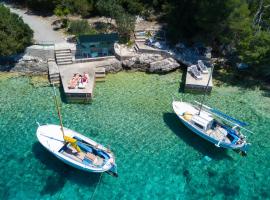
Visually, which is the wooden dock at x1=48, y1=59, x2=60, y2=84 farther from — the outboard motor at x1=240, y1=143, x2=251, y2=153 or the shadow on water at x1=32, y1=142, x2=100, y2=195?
the outboard motor at x1=240, y1=143, x2=251, y2=153

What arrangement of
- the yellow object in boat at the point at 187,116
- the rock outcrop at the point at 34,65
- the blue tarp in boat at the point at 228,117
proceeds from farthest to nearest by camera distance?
the rock outcrop at the point at 34,65 < the yellow object in boat at the point at 187,116 < the blue tarp in boat at the point at 228,117

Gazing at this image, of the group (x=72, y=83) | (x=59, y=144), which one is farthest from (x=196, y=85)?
(x=59, y=144)

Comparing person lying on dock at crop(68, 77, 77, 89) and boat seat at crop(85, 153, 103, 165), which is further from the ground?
person lying on dock at crop(68, 77, 77, 89)

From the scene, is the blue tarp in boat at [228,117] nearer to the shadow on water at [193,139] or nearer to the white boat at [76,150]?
the shadow on water at [193,139]

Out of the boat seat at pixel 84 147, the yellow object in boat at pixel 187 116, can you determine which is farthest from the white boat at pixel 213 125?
the boat seat at pixel 84 147

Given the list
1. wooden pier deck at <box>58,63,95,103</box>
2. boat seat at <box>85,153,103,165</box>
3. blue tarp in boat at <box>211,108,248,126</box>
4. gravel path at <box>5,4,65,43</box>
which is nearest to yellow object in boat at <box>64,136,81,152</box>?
boat seat at <box>85,153,103,165</box>

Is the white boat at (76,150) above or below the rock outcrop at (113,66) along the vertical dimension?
below

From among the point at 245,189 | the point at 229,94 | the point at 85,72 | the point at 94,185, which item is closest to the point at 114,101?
the point at 85,72
